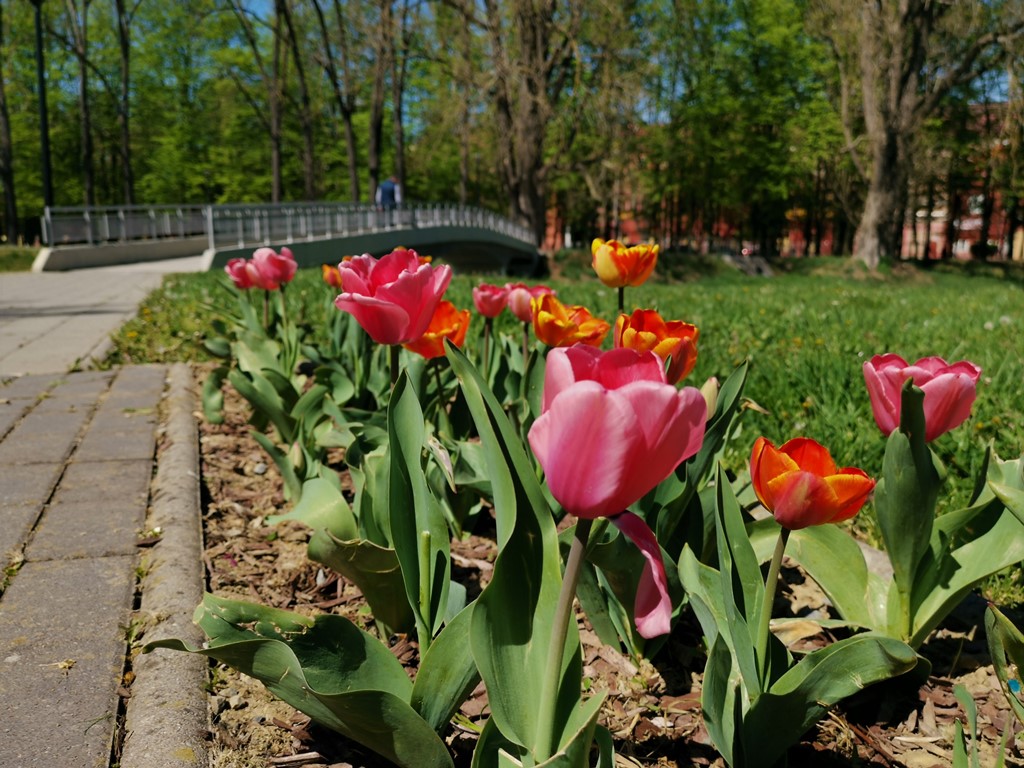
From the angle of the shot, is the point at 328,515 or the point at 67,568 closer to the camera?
the point at 328,515

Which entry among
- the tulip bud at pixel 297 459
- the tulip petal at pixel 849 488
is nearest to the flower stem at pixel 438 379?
the tulip bud at pixel 297 459

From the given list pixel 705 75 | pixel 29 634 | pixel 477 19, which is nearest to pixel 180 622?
pixel 29 634

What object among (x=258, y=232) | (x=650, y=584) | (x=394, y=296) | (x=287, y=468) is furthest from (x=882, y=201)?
(x=650, y=584)

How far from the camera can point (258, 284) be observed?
148 inches

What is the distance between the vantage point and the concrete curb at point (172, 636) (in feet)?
4.66

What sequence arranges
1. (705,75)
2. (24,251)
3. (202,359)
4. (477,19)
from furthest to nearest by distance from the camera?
1. (705,75)
2. (477,19)
3. (24,251)
4. (202,359)

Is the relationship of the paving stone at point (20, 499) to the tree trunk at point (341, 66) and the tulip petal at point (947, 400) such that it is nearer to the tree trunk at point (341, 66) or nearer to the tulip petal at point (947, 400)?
the tulip petal at point (947, 400)

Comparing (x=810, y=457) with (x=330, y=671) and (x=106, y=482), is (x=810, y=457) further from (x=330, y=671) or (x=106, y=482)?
(x=106, y=482)

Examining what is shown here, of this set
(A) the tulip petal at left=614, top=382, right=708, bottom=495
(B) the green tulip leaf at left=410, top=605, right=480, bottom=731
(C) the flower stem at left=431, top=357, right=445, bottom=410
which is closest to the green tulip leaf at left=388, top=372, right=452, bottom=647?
(B) the green tulip leaf at left=410, top=605, right=480, bottom=731

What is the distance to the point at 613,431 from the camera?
91 centimetres

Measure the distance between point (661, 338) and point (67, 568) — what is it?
1.59m

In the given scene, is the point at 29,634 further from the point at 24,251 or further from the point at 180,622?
the point at 24,251

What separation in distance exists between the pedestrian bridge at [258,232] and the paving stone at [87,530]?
45.1 ft

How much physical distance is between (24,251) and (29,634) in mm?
20715
